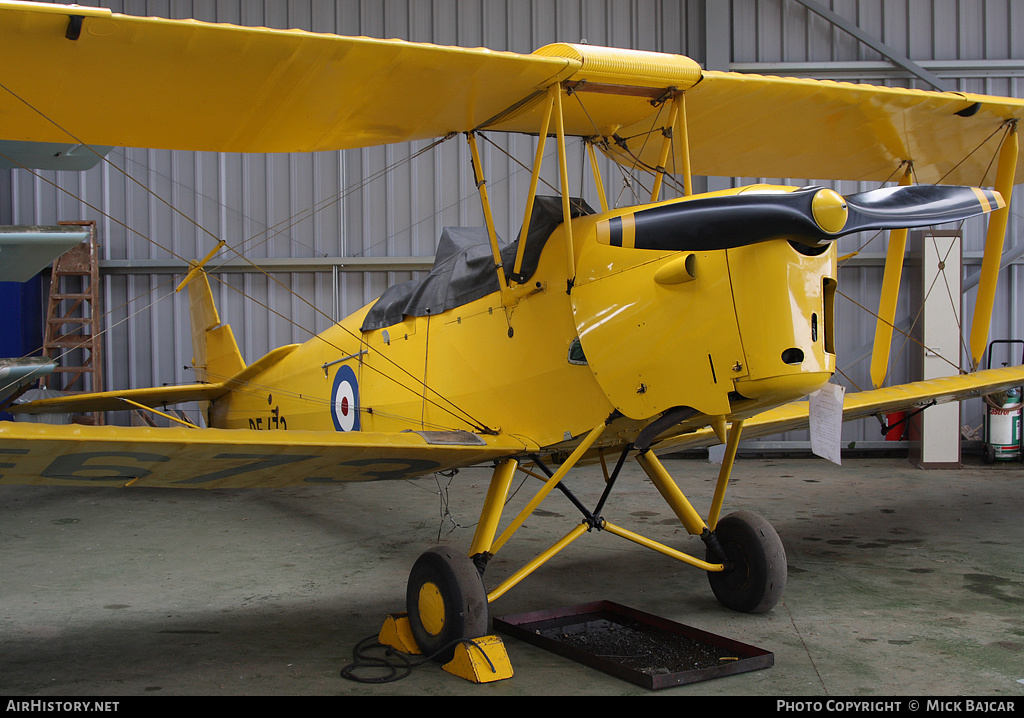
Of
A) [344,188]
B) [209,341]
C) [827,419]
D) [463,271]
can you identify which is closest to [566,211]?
[463,271]

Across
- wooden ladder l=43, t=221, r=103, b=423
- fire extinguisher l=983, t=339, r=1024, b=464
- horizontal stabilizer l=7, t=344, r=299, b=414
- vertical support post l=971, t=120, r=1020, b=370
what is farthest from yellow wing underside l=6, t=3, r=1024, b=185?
wooden ladder l=43, t=221, r=103, b=423

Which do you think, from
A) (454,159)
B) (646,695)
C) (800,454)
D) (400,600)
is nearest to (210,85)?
(400,600)

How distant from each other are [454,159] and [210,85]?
27.2ft

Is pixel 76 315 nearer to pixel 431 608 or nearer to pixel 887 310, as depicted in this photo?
pixel 431 608

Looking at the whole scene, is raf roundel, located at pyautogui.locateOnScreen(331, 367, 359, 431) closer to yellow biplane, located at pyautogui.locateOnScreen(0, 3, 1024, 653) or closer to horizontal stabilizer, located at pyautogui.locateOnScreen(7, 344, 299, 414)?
yellow biplane, located at pyautogui.locateOnScreen(0, 3, 1024, 653)

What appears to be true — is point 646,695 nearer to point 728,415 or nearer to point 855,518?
point 728,415

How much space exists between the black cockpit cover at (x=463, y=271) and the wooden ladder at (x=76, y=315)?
747 cm

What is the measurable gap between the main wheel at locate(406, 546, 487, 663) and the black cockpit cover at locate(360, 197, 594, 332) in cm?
141

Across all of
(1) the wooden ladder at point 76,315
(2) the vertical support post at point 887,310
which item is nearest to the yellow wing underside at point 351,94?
(2) the vertical support post at point 887,310

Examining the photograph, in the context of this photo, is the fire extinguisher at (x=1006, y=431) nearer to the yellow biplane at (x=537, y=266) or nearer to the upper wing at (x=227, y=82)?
the yellow biplane at (x=537, y=266)

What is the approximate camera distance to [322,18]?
12008 mm

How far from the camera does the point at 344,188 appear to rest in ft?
39.1

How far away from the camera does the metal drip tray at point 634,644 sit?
3.29 metres

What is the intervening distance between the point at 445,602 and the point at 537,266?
1.64m
